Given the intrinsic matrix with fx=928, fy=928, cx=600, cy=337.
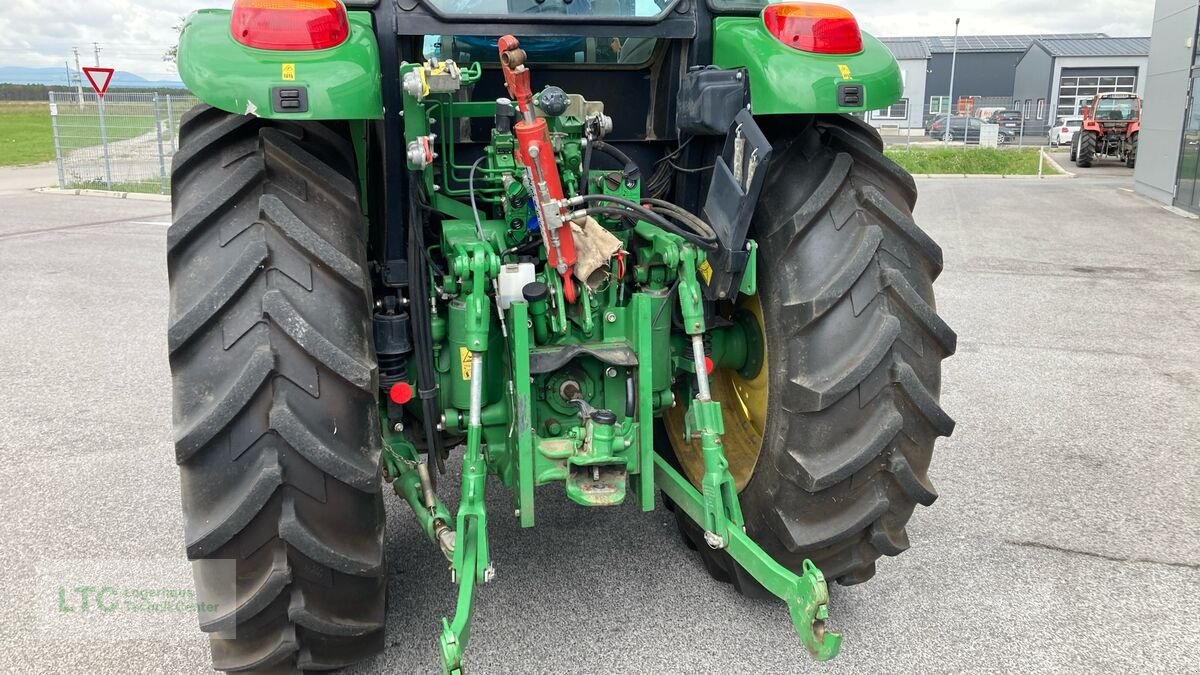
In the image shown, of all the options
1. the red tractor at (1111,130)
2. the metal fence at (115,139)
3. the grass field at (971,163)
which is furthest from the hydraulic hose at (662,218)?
the red tractor at (1111,130)

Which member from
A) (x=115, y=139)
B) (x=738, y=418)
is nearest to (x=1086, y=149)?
(x=115, y=139)

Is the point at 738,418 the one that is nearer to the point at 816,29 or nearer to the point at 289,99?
the point at 816,29

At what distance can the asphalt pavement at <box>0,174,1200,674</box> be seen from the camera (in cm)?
302

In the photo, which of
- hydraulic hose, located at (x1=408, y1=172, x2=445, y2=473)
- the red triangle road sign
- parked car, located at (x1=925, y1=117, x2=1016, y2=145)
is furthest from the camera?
parked car, located at (x1=925, y1=117, x2=1016, y2=145)

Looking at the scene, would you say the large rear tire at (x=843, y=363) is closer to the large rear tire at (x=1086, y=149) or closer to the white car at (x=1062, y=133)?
the large rear tire at (x=1086, y=149)

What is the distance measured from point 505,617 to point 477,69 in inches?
71.6

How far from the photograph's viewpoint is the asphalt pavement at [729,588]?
3.02 meters

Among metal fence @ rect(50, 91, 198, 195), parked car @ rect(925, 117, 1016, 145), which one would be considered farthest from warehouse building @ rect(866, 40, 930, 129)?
metal fence @ rect(50, 91, 198, 195)

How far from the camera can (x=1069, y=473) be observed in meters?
4.51

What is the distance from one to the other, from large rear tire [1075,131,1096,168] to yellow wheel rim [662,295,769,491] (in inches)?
1061

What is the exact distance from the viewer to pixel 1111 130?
87.4ft

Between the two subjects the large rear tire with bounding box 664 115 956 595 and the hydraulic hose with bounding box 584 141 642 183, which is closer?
the large rear tire with bounding box 664 115 956 595

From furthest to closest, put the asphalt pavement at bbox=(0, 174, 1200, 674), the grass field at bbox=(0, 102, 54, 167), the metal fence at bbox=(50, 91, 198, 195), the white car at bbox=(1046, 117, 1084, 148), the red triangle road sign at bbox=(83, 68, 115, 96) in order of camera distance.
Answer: the white car at bbox=(1046, 117, 1084, 148)
the grass field at bbox=(0, 102, 54, 167)
the metal fence at bbox=(50, 91, 198, 195)
the red triangle road sign at bbox=(83, 68, 115, 96)
the asphalt pavement at bbox=(0, 174, 1200, 674)

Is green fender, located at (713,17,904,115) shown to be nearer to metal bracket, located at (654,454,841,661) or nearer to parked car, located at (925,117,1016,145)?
metal bracket, located at (654,454,841,661)
